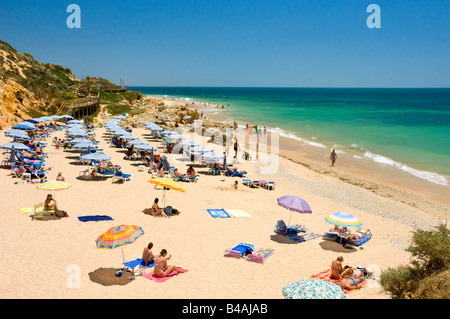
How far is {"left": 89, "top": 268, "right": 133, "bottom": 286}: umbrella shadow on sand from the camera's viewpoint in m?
7.23

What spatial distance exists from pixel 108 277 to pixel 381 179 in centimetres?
1880

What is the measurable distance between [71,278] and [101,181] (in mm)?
8628

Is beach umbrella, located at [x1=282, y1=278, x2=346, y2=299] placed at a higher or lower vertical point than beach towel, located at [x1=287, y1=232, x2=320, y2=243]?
higher

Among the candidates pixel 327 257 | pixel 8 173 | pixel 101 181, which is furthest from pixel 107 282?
pixel 8 173

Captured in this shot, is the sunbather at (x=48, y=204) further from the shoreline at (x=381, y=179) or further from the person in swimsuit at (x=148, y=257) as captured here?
the shoreline at (x=381, y=179)

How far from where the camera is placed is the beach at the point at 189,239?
7.18 m

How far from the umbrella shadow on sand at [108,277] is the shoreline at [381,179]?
1389 centimetres

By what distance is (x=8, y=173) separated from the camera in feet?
50.1

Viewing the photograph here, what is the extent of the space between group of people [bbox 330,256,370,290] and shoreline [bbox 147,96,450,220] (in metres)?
9.25

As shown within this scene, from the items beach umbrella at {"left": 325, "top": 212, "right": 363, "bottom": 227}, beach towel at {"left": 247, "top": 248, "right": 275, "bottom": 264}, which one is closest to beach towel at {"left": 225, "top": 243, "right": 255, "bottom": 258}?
beach towel at {"left": 247, "top": 248, "right": 275, "bottom": 264}

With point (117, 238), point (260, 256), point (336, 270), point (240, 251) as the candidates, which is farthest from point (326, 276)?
point (117, 238)

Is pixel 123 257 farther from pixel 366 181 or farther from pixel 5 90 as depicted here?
pixel 5 90

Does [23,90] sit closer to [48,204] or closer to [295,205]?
[48,204]

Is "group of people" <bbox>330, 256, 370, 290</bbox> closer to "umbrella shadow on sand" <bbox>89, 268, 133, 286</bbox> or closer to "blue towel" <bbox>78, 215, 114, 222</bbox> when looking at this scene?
"umbrella shadow on sand" <bbox>89, 268, 133, 286</bbox>
